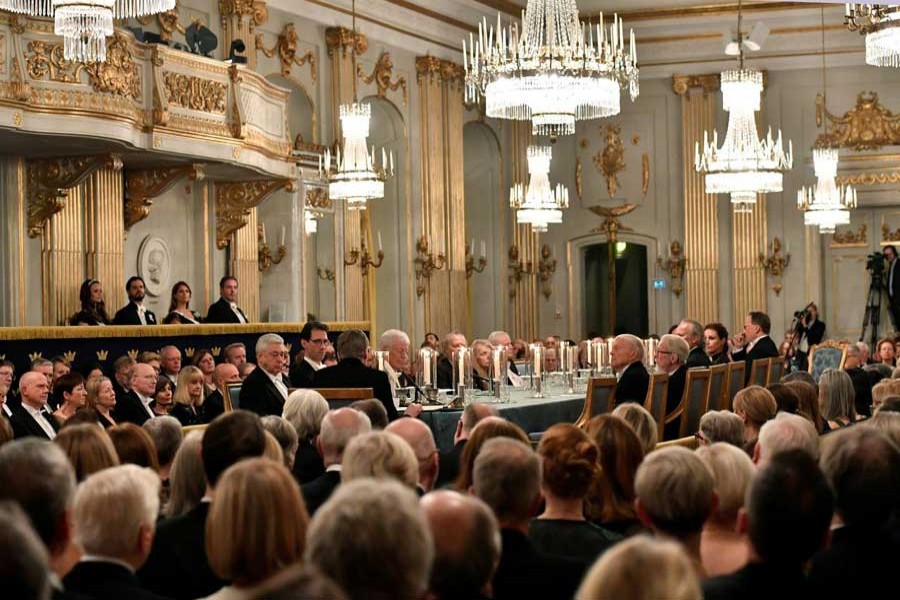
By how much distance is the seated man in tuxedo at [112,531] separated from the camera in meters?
3.60

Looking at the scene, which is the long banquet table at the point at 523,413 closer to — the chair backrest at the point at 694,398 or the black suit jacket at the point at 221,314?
the chair backrest at the point at 694,398

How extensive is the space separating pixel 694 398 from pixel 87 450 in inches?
272

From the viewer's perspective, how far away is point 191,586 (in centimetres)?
448

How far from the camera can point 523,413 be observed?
10633 millimetres

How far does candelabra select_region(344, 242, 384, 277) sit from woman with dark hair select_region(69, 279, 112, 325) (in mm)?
5863

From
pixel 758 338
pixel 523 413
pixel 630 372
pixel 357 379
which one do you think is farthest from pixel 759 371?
pixel 357 379

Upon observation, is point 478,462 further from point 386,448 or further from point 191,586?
point 191,586

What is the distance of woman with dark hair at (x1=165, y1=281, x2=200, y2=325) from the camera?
14383 mm

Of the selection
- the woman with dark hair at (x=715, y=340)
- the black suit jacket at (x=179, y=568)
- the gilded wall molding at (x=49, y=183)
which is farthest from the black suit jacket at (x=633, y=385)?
the gilded wall molding at (x=49, y=183)

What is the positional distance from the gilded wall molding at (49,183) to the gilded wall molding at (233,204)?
9.11ft

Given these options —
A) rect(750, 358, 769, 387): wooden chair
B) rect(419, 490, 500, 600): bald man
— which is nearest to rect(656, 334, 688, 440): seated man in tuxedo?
rect(750, 358, 769, 387): wooden chair

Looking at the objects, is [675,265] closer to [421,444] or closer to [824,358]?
[824,358]

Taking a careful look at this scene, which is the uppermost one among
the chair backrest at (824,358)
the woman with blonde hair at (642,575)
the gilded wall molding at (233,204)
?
the gilded wall molding at (233,204)

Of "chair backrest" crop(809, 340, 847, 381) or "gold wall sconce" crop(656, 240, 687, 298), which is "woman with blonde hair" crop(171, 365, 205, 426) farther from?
"gold wall sconce" crop(656, 240, 687, 298)
